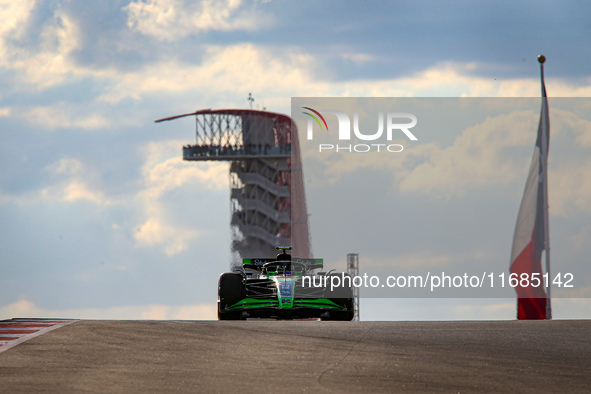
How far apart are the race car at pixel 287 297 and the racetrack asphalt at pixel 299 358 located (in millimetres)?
4317

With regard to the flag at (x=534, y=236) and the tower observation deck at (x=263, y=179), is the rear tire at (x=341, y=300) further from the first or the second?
the tower observation deck at (x=263, y=179)

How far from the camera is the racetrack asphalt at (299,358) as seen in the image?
9.84 meters

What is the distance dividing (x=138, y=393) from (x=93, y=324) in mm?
5750

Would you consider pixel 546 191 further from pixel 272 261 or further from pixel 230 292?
A: pixel 230 292

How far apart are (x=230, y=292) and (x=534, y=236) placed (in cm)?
1413

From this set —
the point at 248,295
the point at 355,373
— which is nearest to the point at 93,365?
the point at 355,373

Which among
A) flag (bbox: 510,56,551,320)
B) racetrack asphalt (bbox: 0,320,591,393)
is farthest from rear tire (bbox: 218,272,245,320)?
flag (bbox: 510,56,551,320)

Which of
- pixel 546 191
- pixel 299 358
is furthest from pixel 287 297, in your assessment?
pixel 546 191

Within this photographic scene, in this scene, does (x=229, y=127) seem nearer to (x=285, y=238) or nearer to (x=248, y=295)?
(x=285, y=238)

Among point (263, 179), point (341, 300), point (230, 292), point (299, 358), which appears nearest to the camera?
point (299, 358)

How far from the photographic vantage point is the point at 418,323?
1603 cm

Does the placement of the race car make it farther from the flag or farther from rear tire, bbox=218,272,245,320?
the flag

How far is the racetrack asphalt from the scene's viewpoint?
9.84 m

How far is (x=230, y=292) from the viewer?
19.6 m
